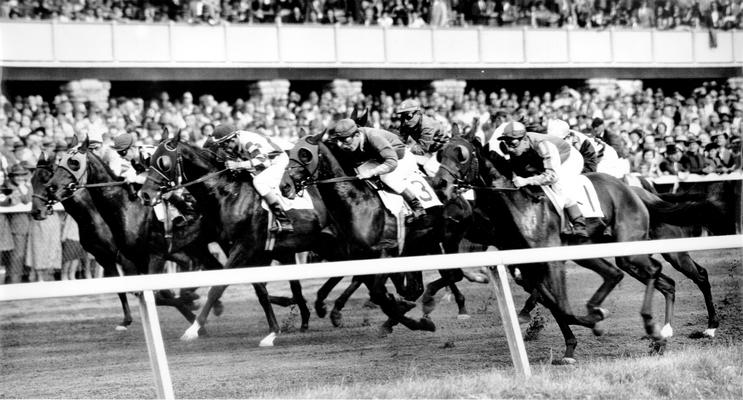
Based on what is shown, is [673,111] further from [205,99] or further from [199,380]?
[199,380]

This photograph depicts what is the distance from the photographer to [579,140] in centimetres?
988

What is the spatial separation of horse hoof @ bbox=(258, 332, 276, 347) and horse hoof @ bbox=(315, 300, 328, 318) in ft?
2.70

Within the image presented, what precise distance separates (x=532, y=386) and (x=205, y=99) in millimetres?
11975

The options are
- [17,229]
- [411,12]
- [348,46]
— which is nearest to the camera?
[17,229]

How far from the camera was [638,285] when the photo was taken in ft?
24.1

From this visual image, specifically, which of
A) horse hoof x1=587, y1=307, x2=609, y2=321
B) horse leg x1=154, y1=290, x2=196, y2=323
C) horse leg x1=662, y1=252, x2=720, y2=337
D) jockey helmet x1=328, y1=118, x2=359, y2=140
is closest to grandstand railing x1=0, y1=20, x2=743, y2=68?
jockey helmet x1=328, y1=118, x2=359, y2=140

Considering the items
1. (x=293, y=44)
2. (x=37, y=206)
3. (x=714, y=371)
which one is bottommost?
(x=714, y=371)

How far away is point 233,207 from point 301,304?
1496 mm

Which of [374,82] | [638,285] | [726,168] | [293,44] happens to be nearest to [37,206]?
[638,285]

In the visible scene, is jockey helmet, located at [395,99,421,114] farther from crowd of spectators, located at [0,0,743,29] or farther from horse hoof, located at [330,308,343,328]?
crowd of spectators, located at [0,0,743,29]

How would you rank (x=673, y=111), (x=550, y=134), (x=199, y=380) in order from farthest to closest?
(x=673, y=111), (x=550, y=134), (x=199, y=380)

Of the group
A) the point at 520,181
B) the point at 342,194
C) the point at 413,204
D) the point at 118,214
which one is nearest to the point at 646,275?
the point at 520,181

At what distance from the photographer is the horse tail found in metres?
9.00

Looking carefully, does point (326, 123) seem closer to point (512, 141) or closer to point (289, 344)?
point (512, 141)
